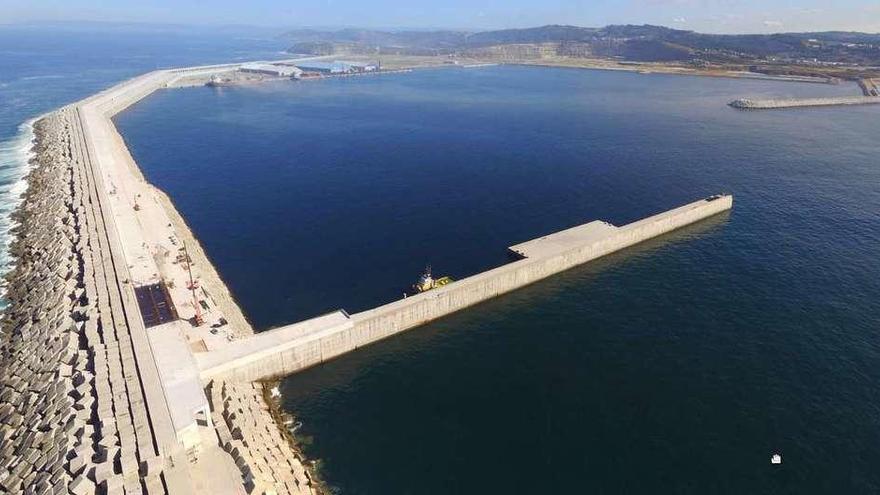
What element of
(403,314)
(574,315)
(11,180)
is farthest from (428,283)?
(11,180)

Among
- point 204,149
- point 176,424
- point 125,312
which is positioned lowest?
point 176,424

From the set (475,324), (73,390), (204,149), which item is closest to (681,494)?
(475,324)

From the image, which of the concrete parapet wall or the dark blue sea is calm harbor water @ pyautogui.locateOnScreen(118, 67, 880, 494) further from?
the concrete parapet wall

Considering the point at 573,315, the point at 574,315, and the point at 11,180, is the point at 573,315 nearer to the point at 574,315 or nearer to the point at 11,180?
the point at 574,315

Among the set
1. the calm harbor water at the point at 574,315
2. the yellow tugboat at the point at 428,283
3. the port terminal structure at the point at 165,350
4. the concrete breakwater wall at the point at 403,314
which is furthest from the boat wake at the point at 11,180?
the yellow tugboat at the point at 428,283

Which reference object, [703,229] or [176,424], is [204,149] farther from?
→ [703,229]

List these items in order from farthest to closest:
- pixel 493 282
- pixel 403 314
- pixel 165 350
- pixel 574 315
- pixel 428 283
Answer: pixel 493 282
pixel 428 283
pixel 574 315
pixel 403 314
pixel 165 350

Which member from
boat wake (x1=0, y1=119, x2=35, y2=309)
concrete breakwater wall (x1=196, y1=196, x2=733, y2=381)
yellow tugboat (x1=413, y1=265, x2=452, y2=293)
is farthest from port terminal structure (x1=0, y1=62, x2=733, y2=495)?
boat wake (x1=0, y1=119, x2=35, y2=309)
